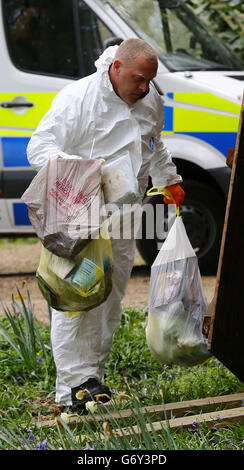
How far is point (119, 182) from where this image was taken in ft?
11.9

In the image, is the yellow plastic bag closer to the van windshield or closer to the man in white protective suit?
the man in white protective suit

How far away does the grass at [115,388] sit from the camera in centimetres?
332

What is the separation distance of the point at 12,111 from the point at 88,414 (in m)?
3.60

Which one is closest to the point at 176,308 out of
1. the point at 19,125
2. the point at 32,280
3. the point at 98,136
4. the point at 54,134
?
the point at 98,136

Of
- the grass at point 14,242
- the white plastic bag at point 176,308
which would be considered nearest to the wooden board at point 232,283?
the white plastic bag at point 176,308

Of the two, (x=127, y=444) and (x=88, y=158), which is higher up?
(x=88, y=158)

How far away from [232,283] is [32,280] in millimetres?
4453

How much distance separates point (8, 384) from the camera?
442 centimetres

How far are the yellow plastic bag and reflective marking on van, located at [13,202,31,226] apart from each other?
327 centimetres

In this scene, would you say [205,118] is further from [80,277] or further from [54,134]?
[80,277]

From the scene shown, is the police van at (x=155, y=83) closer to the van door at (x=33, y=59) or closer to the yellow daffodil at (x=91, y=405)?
the van door at (x=33, y=59)

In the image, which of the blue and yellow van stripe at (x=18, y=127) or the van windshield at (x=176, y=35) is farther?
the van windshield at (x=176, y=35)
